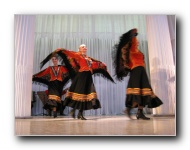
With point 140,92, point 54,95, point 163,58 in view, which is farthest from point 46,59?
point 163,58

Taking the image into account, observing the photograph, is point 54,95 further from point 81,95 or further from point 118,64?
point 118,64

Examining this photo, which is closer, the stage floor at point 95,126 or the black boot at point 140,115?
the stage floor at point 95,126

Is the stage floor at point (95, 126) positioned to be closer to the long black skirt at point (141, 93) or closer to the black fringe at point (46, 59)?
the long black skirt at point (141, 93)

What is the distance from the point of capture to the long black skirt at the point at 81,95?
485 centimetres

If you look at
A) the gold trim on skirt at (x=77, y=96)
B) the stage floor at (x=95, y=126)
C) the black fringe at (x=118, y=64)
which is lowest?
the stage floor at (x=95, y=126)

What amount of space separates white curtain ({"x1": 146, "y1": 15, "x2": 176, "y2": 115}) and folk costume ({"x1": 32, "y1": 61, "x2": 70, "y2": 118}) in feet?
3.77

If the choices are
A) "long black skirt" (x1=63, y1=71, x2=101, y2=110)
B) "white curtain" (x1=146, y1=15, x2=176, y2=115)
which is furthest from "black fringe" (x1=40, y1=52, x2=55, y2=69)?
"white curtain" (x1=146, y1=15, x2=176, y2=115)

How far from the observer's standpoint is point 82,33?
4883 mm

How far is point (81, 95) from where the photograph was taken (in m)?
4.87

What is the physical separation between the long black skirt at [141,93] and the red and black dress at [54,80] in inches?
32.9

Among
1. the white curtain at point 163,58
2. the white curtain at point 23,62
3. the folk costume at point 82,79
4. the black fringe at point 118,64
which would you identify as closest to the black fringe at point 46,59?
the folk costume at point 82,79

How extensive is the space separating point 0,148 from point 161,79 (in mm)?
2240
